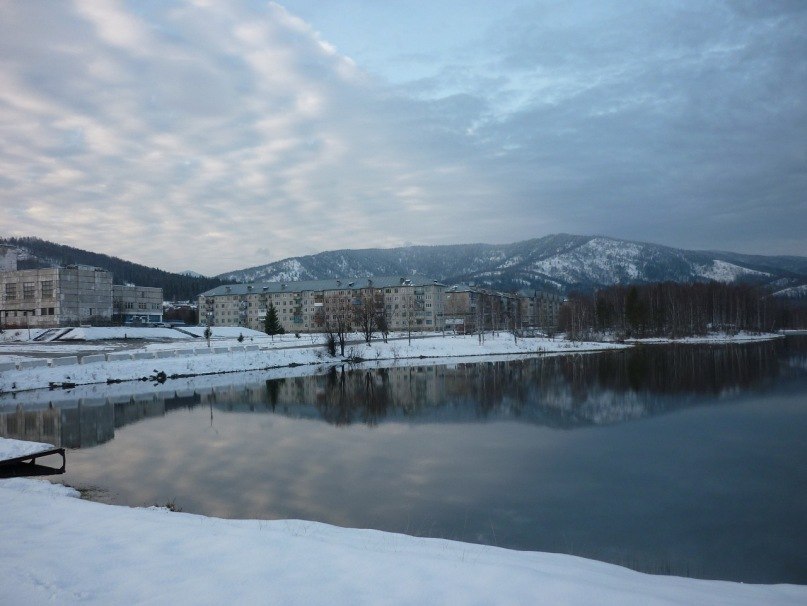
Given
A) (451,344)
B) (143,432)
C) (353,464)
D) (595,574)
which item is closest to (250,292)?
(451,344)

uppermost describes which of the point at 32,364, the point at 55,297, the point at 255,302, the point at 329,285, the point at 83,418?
the point at 329,285

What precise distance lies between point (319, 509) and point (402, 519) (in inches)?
83.2

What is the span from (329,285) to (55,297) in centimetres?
5633

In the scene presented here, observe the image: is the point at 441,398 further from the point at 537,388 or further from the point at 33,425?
the point at 33,425

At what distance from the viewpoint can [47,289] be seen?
96.1 meters

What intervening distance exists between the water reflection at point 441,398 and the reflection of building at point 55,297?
66.4 metres

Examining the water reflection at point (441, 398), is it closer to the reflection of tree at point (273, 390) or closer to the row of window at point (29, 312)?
the reflection of tree at point (273, 390)

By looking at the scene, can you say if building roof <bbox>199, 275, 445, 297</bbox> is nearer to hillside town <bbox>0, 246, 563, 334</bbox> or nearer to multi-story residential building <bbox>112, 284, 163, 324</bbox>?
hillside town <bbox>0, 246, 563, 334</bbox>

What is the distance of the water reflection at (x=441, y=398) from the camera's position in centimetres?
2689

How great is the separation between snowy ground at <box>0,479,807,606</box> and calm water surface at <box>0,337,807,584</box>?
261 centimetres

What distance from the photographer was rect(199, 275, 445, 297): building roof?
5153 inches

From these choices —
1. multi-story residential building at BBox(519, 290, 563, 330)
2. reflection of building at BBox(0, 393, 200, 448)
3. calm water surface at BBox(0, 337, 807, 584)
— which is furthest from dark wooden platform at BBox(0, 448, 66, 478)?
multi-story residential building at BBox(519, 290, 563, 330)

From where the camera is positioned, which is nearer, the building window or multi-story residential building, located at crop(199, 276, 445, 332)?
the building window

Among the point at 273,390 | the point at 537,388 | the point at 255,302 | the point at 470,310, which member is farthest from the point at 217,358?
the point at 470,310
